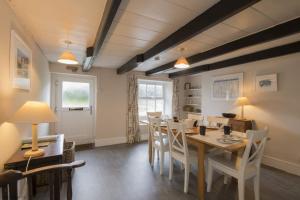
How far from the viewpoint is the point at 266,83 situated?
331 cm

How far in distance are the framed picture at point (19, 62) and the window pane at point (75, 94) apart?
2.24m

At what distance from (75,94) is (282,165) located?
5.15m

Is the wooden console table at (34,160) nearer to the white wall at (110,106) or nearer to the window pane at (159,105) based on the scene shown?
A: the white wall at (110,106)

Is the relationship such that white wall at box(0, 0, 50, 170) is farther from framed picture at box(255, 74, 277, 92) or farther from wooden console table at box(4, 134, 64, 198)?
framed picture at box(255, 74, 277, 92)

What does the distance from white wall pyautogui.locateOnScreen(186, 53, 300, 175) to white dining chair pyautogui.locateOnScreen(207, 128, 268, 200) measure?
1.63 m

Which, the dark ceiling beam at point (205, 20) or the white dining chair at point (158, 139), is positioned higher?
the dark ceiling beam at point (205, 20)

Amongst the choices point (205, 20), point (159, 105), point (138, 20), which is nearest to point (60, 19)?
point (138, 20)

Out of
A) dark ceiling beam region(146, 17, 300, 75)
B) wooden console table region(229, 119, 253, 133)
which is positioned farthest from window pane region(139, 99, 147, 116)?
wooden console table region(229, 119, 253, 133)

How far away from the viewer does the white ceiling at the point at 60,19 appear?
1.61 metres

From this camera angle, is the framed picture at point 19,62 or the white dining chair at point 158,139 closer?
the framed picture at point 19,62

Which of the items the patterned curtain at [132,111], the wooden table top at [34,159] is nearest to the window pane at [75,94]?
the patterned curtain at [132,111]

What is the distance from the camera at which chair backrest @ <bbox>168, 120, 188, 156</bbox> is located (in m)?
2.27

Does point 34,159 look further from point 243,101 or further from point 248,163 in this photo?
point 243,101

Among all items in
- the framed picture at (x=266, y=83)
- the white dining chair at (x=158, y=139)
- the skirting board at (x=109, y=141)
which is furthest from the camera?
the skirting board at (x=109, y=141)
